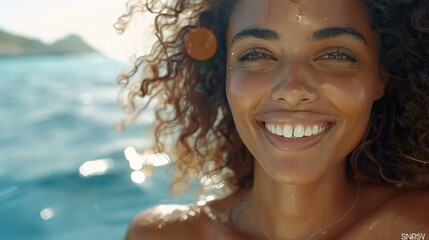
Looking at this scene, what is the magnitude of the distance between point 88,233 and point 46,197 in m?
0.66

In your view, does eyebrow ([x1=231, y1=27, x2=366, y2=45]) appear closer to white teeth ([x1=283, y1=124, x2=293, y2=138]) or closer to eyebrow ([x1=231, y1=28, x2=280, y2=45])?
eyebrow ([x1=231, y1=28, x2=280, y2=45])

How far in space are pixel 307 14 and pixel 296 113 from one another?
36cm

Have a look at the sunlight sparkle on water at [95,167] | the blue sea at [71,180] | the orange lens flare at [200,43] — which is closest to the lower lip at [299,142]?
the orange lens flare at [200,43]

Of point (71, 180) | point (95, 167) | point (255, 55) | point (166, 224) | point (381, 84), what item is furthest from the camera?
point (95, 167)

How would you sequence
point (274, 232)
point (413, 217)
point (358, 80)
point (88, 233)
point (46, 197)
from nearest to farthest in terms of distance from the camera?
point (358, 80) → point (413, 217) → point (274, 232) → point (88, 233) → point (46, 197)

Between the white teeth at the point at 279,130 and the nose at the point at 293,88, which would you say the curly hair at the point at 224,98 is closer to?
the nose at the point at 293,88

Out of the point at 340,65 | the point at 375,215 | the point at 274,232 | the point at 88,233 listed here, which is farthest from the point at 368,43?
the point at 88,233

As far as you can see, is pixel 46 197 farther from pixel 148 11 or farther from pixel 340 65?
pixel 340 65

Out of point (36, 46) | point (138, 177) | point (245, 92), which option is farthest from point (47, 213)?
point (36, 46)

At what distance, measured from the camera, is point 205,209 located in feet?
9.61

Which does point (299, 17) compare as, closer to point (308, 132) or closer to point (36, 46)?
point (308, 132)

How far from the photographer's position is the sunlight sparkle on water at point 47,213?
4.58 metres

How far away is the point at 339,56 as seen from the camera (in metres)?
2.29

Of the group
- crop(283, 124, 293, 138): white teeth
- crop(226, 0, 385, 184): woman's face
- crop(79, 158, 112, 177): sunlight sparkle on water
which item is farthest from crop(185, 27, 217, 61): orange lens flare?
crop(79, 158, 112, 177): sunlight sparkle on water
